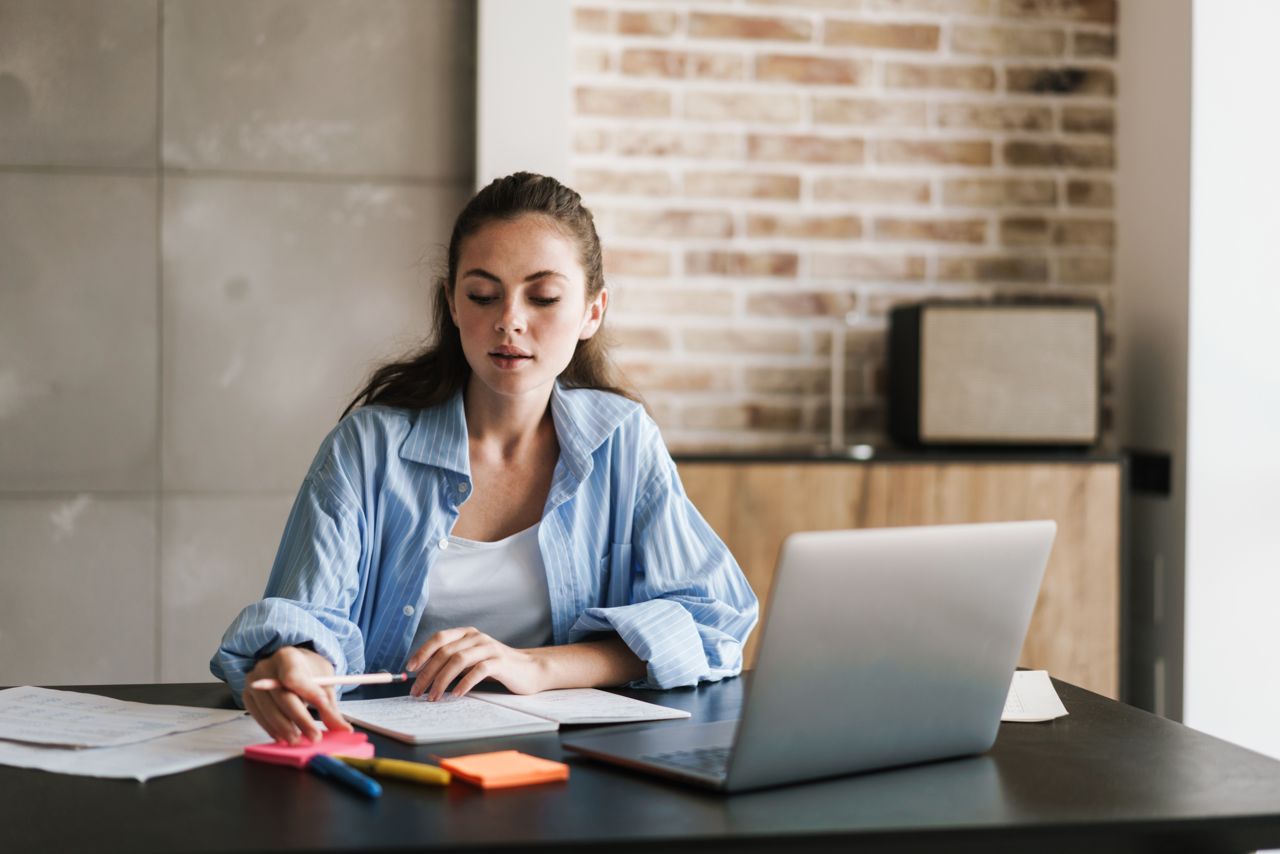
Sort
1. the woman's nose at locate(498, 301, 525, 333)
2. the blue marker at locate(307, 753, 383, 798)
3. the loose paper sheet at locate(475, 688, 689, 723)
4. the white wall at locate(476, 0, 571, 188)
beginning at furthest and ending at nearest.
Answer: the white wall at locate(476, 0, 571, 188)
the woman's nose at locate(498, 301, 525, 333)
the loose paper sheet at locate(475, 688, 689, 723)
the blue marker at locate(307, 753, 383, 798)

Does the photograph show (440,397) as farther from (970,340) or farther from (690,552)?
(970,340)

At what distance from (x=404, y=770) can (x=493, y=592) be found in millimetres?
649

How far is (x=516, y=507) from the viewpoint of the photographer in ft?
5.86

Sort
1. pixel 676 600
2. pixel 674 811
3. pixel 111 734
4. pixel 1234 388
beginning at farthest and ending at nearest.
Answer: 1. pixel 1234 388
2. pixel 676 600
3. pixel 111 734
4. pixel 674 811

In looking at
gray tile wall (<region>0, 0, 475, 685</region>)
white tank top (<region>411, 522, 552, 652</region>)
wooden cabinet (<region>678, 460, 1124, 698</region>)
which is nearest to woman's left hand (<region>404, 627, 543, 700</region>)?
white tank top (<region>411, 522, 552, 652</region>)

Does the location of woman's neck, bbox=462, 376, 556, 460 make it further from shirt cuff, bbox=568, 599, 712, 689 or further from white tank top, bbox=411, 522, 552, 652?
shirt cuff, bbox=568, 599, 712, 689

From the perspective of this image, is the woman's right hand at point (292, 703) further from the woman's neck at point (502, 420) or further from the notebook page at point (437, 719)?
the woman's neck at point (502, 420)

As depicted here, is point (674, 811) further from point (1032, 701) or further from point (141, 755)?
point (1032, 701)

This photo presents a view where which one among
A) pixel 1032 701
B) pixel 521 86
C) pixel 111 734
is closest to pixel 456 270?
pixel 111 734

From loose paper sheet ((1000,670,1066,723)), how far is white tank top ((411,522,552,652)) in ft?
1.96

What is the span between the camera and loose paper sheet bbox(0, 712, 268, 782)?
43.8 inches

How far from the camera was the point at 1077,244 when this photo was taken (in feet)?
10.6

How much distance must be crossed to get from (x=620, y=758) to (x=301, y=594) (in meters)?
0.55

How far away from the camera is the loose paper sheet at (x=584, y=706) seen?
133 cm
